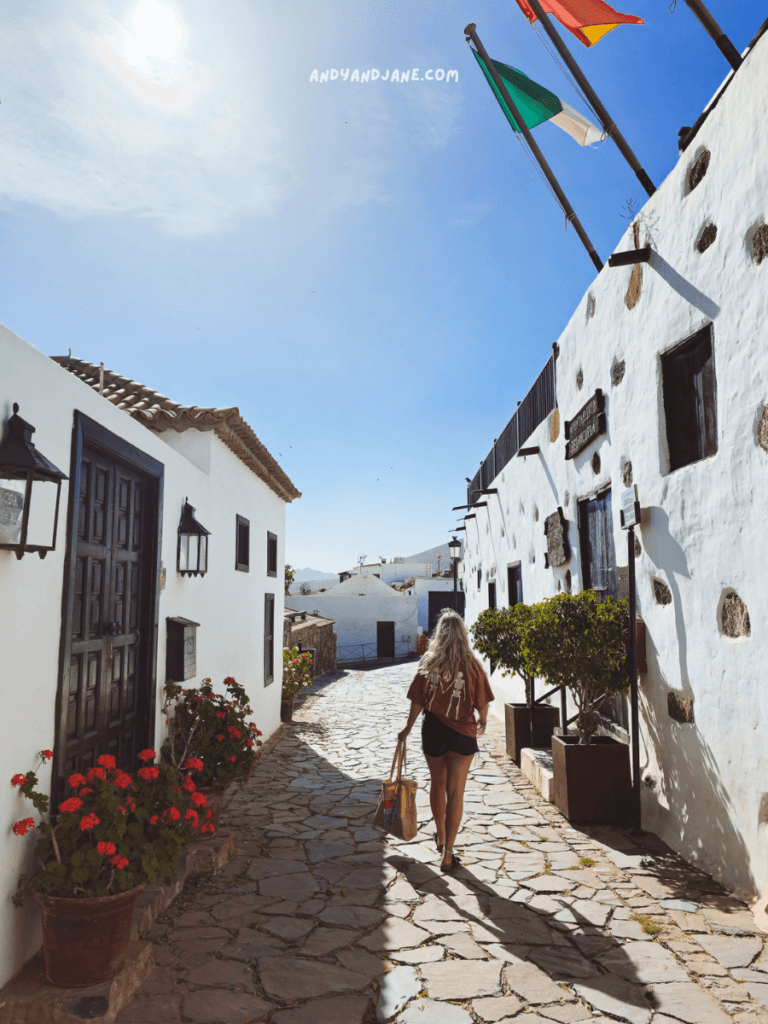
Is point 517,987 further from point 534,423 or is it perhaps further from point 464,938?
point 534,423

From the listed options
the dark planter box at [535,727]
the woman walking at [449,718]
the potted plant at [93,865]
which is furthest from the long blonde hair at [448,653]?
the dark planter box at [535,727]

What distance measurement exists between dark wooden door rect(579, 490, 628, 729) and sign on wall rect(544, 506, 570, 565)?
1.63ft

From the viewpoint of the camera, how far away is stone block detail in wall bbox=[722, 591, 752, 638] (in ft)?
13.0

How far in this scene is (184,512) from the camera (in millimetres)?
6051

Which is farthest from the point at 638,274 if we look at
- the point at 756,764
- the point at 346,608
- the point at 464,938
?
the point at 346,608

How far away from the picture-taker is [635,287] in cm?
559

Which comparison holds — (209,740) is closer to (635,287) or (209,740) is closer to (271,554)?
(635,287)

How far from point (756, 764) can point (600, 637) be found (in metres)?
1.70

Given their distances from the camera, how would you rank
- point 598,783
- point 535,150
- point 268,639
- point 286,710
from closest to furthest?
point 598,783 < point 535,150 < point 268,639 < point 286,710

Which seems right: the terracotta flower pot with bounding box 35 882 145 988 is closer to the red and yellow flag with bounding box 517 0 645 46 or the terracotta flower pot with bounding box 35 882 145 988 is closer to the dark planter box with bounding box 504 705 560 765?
the dark planter box with bounding box 504 705 560 765

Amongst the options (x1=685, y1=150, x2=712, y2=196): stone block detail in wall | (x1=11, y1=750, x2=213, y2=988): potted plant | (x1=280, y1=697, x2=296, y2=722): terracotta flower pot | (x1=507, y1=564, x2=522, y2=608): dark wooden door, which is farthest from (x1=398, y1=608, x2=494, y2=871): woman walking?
(x1=280, y1=697, x2=296, y2=722): terracotta flower pot

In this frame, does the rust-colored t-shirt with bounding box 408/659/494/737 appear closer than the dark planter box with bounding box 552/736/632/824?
Answer: Yes

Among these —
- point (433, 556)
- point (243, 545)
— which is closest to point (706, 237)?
point (243, 545)

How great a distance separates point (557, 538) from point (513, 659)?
1.65 metres
